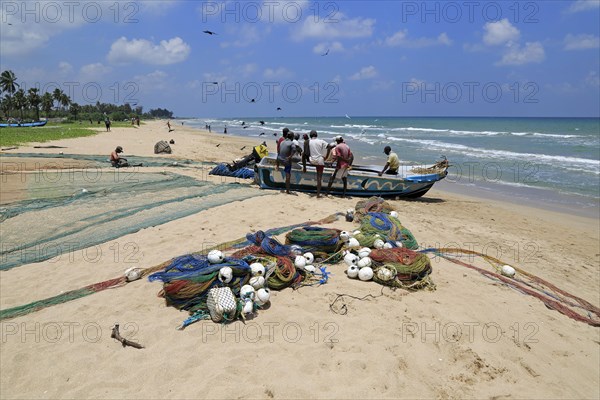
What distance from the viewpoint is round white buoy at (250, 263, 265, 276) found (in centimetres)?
454

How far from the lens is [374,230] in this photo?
632 cm

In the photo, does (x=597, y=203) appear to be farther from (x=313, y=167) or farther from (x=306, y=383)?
(x=306, y=383)

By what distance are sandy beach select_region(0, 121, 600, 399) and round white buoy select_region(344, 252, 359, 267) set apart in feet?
0.49

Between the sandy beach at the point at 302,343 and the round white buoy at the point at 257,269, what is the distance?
324 millimetres

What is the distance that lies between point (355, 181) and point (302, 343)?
7.04 meters

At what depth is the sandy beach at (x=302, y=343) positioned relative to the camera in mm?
3264

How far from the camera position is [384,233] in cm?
621

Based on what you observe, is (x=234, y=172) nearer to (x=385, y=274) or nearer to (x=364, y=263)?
(x=364, y=263)

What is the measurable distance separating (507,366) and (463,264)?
7.78 feet

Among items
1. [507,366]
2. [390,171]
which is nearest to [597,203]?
[390,171]

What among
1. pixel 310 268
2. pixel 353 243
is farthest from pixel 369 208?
pixel 310 268

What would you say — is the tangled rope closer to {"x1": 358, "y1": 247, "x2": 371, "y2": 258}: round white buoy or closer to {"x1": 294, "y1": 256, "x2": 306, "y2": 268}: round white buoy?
{"x1": 358, "y1": 247, "x2": 371, "y2": 258}: round white buoy

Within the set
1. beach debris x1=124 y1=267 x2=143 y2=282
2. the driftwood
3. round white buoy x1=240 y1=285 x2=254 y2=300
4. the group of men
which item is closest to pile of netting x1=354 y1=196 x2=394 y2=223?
the group of men

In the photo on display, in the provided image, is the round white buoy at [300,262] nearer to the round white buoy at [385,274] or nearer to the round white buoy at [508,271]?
the round white buoy at [385,274]
